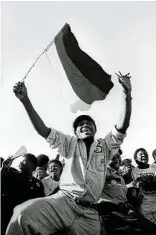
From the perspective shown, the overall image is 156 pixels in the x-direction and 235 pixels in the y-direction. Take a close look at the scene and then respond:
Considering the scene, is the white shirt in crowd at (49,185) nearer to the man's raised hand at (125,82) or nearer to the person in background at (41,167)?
the person in background at (41,167)

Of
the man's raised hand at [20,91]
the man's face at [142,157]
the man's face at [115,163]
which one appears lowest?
Result: the man's face at [115,163]

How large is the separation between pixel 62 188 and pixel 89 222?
478 millimetres

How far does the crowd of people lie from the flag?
51.9 inches

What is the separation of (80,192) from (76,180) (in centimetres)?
14

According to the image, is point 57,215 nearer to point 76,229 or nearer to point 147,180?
point 76,229

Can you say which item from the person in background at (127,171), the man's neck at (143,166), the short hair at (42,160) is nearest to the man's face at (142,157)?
the man's neck at (143,166)

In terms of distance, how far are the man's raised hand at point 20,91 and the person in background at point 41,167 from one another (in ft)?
10.6

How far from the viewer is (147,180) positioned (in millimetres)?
7293

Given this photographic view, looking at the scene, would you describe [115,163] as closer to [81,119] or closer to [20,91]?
[81,119]

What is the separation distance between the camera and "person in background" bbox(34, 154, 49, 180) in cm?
755

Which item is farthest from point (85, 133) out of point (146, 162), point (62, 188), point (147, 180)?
point (146, 162)

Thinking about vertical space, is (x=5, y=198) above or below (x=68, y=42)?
below

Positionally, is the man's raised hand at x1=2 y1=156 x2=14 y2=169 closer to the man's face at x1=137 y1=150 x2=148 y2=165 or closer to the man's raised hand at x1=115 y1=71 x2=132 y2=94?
the man's raised hand at x1=115 y1=71 x2=132 y2=94

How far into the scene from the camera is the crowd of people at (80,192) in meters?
4.16
